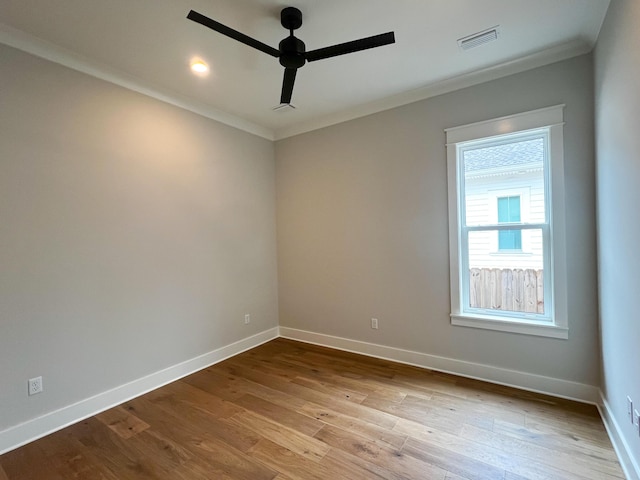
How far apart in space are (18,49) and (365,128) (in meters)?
2.97

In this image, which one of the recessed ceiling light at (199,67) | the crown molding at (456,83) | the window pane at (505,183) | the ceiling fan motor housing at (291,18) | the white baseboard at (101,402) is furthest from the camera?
the window pane at (505,183)

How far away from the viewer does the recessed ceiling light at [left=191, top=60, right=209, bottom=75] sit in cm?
247

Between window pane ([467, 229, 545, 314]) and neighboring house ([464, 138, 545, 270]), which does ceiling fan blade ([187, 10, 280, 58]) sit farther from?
window pane ([467, 229, 545, 314])

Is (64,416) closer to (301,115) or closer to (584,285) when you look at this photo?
(301,115)

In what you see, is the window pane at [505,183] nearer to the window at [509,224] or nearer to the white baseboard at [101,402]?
the window at [509,224]

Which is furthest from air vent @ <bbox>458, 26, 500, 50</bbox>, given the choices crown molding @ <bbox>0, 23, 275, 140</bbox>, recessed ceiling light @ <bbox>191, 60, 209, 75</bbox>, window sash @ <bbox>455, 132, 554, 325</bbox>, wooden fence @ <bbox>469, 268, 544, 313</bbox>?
crown molding @ <bbox>0, 23, 275, 140</bbox>

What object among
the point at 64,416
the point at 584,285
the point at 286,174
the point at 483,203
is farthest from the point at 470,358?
the point at 64,416

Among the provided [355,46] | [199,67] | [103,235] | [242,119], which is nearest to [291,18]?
[355,46]

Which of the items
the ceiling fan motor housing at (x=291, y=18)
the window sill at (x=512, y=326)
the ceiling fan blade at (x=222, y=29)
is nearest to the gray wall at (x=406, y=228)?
the window sill at (x=512, y=326)

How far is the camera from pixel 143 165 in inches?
109

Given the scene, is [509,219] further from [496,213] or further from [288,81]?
[288,81]

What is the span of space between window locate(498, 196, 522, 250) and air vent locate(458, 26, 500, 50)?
1.31m

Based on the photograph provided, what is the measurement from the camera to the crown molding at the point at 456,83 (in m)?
2.36

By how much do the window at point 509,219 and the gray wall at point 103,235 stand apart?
2.88m
